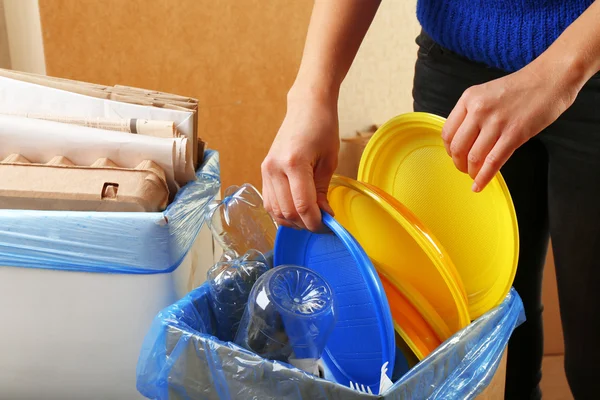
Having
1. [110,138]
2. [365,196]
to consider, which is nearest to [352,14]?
[365,196]

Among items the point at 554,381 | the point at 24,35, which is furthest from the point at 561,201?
the point at 24,35

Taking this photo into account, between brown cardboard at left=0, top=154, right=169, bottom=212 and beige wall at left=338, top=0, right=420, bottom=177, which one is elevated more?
brown cardboard at left=0, top=154, right=169, bottom=212

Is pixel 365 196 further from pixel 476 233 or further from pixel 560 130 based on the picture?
pixel 560 130

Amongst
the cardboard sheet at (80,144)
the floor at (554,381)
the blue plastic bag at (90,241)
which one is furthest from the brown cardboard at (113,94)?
the floor at (554,381)

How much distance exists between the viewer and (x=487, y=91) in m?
0.65

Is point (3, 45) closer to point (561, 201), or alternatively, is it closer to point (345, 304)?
point (345, 304)

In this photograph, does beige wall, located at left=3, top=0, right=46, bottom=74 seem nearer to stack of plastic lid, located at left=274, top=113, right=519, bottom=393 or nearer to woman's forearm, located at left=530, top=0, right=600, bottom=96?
stack of plastic lid, located at left=274, top=113, right=519, bottom=393

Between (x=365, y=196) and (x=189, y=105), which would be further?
(x=189, y=105)

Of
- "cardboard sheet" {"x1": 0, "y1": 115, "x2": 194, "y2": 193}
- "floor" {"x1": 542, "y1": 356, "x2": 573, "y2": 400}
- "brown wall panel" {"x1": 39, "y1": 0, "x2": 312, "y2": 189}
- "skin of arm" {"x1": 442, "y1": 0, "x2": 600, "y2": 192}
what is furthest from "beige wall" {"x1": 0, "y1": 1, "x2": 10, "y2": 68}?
"floor" {"x1": 542, "y1": 356, "x2": 573, "y2": 400}

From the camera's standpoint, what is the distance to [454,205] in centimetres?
88

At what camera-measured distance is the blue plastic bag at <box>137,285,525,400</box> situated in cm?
67

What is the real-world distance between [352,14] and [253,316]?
0.43 meters

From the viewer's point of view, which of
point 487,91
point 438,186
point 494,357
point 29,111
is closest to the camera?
point 487,91

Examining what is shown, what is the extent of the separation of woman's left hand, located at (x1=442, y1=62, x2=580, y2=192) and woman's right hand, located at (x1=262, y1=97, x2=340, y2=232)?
0.16m
